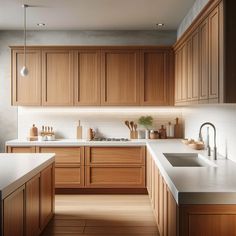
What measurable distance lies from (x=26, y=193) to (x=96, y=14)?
3.18 meters

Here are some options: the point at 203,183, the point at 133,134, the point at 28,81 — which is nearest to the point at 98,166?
the point at 133,134

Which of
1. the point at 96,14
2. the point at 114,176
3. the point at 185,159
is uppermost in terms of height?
the point at 96,14

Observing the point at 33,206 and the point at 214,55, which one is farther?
the point at 33,206

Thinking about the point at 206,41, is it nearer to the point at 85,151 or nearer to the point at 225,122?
the point at 225,122

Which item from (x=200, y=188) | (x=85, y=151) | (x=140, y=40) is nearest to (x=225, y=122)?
(x=200, y=188)

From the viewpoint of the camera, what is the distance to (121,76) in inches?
239

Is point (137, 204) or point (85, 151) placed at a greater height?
point (85, 151)

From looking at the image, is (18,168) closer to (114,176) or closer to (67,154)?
(67,154)

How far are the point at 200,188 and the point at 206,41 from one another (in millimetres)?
1640

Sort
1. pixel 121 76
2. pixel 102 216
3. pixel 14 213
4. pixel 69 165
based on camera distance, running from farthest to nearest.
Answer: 1. pixel 121 76
2. pixel 69 165
3. pixel 102 216
4. pixel 14 213

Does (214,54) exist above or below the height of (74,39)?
below

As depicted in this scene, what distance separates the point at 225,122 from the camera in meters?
3.88

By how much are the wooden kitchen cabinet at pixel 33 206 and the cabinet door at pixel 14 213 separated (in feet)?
0.47

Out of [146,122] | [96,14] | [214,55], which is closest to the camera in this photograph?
[214,55]
